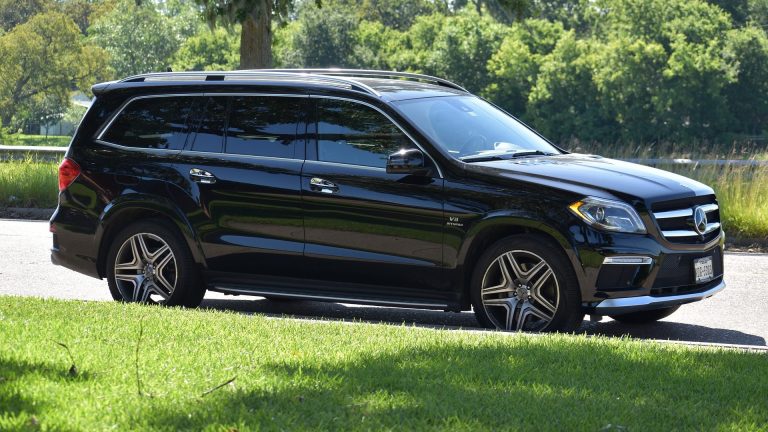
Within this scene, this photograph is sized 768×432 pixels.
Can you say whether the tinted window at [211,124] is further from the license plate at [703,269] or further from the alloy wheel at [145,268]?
the license plate at [703,269]

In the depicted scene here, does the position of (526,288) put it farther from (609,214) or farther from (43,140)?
(43,140)

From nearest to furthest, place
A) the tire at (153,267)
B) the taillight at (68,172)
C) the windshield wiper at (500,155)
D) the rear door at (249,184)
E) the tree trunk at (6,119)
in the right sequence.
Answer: the windshield wiper at (500,155) < the rear door at (249,184) < the tire at (153,267) < the taillight at (68,172) < the tree trunk at (6,119)

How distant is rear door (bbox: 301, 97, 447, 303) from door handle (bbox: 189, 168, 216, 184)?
81 cm

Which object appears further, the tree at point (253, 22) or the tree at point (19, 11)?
the tree at point (19, 11)

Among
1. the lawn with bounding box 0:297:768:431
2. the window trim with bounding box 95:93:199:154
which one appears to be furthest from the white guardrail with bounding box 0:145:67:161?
the lawn with bounding box 0:297:768:431

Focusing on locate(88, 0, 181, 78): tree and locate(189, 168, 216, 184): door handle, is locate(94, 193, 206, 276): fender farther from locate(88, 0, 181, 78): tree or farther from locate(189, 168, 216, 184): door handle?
locate(88, 0, 181, 78): tree

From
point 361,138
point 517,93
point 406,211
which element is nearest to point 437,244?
point 406,211

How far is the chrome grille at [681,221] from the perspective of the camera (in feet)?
28.6

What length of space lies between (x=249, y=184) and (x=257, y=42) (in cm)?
1778

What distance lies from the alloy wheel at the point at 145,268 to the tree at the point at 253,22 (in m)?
16.5

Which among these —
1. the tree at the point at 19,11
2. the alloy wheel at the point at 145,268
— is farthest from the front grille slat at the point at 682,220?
the tree at the point at 19,11

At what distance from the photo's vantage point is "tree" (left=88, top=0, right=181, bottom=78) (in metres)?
146

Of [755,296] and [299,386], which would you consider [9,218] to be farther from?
[299,386]

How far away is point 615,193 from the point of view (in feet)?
28.3
